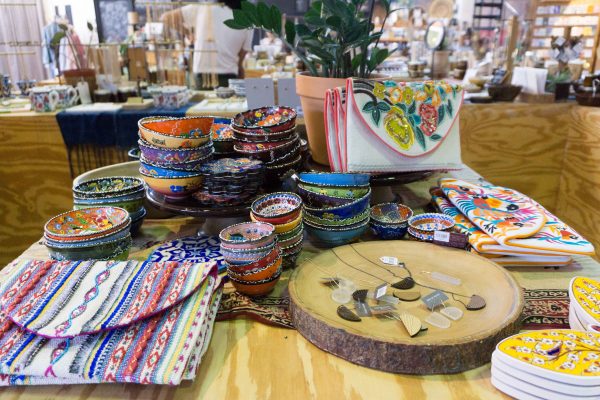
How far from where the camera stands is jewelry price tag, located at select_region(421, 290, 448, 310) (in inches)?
33.2

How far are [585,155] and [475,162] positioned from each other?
54cm

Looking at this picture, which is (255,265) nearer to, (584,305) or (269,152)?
(269,152)

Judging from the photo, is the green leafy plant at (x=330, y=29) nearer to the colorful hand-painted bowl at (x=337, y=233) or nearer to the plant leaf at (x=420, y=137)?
the plant leaf at (x=420, y=137)

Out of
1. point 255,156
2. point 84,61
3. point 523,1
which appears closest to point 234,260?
point 255,156

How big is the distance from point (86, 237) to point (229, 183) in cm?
31

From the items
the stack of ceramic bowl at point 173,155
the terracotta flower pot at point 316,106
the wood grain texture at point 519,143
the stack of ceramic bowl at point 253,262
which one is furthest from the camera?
the wood grain texture at point 519,143

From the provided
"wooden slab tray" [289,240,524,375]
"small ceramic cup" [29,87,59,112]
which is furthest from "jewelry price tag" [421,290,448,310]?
"small ceramic cup" [29,87,59,112]

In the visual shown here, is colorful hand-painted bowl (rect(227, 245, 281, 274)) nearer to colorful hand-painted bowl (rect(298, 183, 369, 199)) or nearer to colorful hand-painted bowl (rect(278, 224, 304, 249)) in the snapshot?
colorful hand-painted bowl (rect(278, 224, 304, 249))

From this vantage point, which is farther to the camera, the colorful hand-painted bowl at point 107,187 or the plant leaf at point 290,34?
the plant leaf at point 290,34

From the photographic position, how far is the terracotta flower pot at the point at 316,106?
51.4 inches

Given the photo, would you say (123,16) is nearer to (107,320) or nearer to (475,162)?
(475,162)

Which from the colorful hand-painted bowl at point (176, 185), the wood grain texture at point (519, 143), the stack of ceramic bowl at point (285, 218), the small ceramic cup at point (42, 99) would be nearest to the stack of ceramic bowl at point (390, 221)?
the stack of ceramic bowl at point (285, 218)

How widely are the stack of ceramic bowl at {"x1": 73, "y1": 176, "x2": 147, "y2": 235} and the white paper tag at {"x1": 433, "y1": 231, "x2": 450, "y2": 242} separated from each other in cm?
70

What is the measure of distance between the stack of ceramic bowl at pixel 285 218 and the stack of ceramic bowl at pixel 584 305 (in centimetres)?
51
